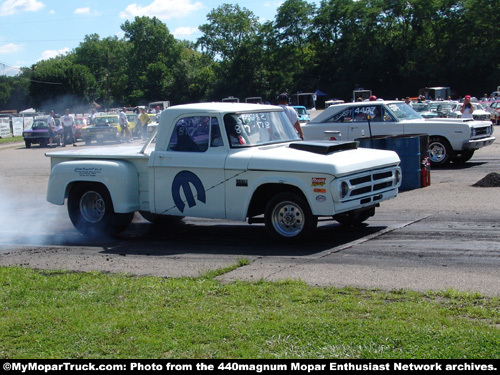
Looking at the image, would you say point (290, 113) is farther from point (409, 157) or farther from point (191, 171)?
point (191, 171)

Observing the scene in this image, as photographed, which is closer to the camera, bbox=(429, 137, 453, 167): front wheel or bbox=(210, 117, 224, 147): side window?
bbox=(210, 117, 224, 147): side window

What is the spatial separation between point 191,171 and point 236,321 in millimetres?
4002

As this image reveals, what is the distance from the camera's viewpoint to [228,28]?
113312 mm


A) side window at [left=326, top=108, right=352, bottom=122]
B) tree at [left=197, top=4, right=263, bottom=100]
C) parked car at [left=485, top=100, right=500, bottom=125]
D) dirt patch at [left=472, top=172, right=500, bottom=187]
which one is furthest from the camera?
tree at [left=197, top=4, right=263, bottom=100]

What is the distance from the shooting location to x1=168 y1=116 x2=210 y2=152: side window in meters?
9.23

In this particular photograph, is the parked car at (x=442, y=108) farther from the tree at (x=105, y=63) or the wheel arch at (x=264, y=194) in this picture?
the tree at (x=105, y=63)

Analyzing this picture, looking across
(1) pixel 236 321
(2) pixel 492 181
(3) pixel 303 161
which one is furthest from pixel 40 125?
(1) pixel 236 321

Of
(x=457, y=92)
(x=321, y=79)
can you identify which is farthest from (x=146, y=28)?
(x=457, y=92)

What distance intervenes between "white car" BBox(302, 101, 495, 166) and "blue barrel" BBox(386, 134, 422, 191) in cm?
293

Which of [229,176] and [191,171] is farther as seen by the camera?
[191,171]

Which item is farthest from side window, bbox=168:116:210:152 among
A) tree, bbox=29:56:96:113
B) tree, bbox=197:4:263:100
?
tree, bbox=29:56:96:113

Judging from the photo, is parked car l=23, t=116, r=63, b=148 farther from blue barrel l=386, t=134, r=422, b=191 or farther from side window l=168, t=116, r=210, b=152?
side window l=168, t=116, r=210, b=152

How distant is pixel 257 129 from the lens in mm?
9359
